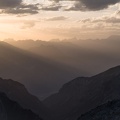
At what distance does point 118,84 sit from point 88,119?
14717 cm

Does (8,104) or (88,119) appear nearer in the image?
(88,119)

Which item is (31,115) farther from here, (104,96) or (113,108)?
(113,108)

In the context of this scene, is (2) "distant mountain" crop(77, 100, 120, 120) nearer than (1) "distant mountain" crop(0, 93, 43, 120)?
Yes

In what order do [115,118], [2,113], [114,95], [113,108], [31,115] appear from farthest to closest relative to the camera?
1. [114,95]
2. [31,115]
3. [2,113]
4. [113,108]
5. [115,118]

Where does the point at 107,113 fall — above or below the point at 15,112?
above

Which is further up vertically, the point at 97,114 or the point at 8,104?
the point at 97,114

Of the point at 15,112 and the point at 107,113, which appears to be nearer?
the point at 107,113

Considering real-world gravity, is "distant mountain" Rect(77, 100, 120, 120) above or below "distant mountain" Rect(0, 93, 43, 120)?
above

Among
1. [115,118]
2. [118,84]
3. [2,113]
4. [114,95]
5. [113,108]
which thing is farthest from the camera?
[118,84]

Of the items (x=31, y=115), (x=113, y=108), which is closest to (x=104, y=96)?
(x=31, y=115)

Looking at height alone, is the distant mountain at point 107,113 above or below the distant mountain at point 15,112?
above

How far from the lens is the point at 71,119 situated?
653 ft

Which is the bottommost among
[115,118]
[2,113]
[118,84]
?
[118,84]

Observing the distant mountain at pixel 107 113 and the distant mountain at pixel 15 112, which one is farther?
the distant mountain at pixel 15 112
